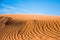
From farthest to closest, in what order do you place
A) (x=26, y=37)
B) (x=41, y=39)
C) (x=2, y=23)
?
(x=2, y=23)
(x=26, y=37)
(x=41, y=39)

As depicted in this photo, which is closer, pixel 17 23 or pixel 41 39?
pixel 41 39

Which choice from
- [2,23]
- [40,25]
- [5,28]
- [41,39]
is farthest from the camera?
[2,23]

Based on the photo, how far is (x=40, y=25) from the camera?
878cm

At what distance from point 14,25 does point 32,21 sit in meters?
1.64

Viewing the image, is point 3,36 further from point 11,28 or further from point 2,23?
point 2,23

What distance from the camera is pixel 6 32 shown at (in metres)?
8.83

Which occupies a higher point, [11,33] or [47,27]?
[47,27]

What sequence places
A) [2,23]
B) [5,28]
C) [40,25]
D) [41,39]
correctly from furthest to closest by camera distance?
[2,23] < [5,28] < [40,25] < [41,39]

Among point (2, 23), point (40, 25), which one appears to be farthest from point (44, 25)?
point (2, 23)

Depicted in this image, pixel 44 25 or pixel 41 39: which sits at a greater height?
pixel 44 25

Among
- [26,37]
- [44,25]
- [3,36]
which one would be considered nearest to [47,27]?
[44,25]

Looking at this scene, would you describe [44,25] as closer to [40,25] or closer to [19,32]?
[40,25]

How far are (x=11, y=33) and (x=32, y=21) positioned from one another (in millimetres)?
2251

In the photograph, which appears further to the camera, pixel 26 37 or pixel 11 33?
pixel 11 33
